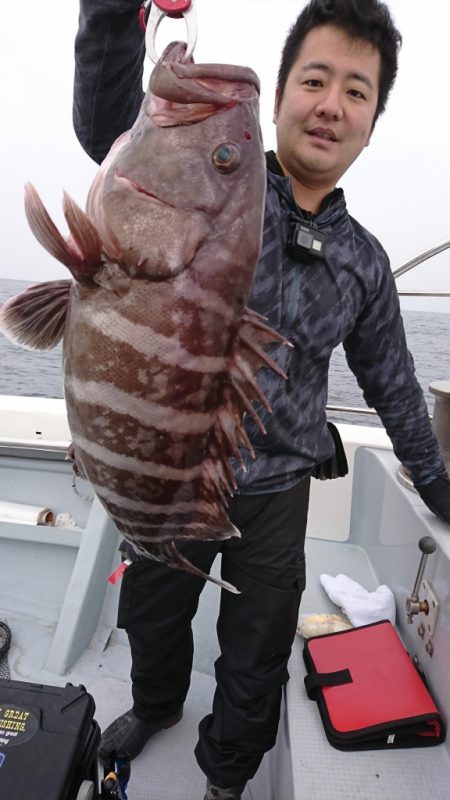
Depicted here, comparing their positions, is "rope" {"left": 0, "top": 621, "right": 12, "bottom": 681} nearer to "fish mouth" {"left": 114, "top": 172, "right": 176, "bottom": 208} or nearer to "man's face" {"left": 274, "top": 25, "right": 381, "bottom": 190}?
"fish mouth" {"left": 114, "top": 172, "right": 176, "bottom": 208}

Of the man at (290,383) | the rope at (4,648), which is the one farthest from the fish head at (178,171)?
the rope at (4,648)

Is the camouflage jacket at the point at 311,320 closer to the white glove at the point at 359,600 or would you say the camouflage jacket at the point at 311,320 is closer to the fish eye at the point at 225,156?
the fish eye at the point at 225,156

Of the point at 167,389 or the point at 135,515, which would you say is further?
the point at 135,515

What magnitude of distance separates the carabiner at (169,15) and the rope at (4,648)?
3216mm

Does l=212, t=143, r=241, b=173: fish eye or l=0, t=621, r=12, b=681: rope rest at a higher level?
l=212, t=143, r=241, b=173: fish eye

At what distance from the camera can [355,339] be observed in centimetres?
238

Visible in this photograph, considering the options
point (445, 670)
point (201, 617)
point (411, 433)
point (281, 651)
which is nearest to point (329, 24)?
point (411, 433)

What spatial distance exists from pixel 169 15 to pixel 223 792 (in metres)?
2.75

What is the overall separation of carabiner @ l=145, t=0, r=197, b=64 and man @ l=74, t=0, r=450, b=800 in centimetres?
40

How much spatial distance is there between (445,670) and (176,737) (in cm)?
139

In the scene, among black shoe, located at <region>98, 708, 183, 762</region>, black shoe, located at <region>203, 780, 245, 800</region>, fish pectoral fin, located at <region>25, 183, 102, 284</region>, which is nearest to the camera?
fish pectoral fin, located at <region>25, 183, 102, 284</region>

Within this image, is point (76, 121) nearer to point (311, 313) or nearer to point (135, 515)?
point (311, 313)

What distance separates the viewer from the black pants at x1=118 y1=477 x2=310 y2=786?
2240 mm

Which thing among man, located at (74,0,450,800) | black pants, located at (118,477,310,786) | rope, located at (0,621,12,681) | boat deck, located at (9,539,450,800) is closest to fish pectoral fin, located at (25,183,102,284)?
man, located at (74,0,450,800)
